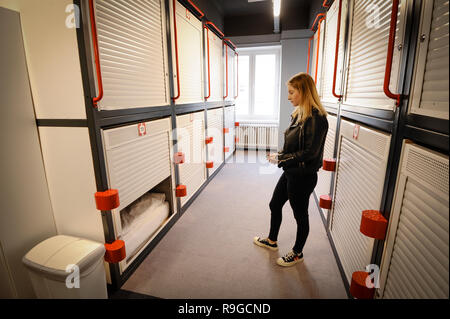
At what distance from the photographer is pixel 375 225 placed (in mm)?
1405

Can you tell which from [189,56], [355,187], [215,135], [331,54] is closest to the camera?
[355,187]

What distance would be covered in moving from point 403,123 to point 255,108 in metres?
5.63

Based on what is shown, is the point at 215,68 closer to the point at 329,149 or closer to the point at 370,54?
the point at 329,149

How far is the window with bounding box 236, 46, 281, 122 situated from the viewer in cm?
633

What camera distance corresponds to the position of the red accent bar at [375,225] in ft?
4.59

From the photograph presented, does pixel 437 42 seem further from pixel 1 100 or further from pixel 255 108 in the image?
pixel 255 108

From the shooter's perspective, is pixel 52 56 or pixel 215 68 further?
pixel 215 68

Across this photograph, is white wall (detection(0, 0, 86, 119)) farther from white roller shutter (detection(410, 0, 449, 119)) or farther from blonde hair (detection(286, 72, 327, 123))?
white roller shutter (detection(410, 0, 449, 119))

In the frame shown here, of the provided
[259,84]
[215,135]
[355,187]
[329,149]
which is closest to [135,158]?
[355,187]

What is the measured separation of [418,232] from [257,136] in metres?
5.55

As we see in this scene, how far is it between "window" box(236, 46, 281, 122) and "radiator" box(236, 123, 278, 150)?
28cm

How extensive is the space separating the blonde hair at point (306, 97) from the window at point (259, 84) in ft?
15.4

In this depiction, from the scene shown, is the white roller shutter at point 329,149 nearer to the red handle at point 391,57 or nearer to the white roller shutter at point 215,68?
the red handle at point 391,57

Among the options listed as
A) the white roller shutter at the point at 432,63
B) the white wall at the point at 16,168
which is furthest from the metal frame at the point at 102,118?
the white roller shutter at the point at 432,63
